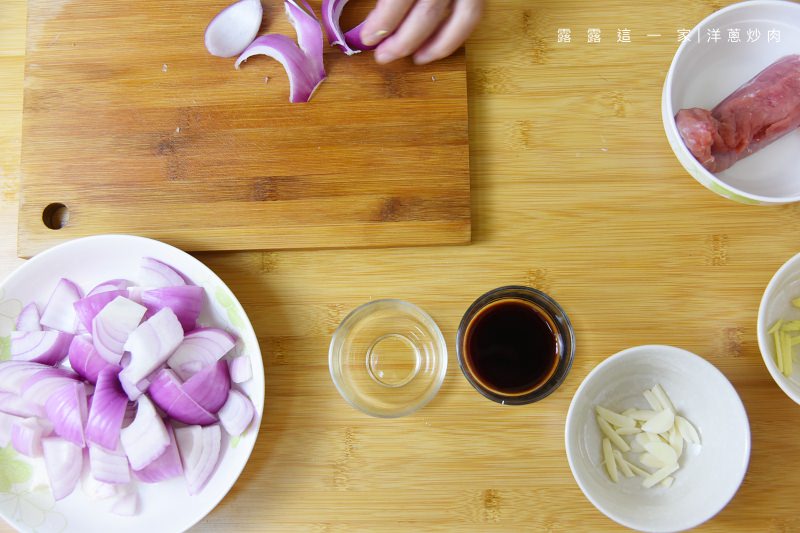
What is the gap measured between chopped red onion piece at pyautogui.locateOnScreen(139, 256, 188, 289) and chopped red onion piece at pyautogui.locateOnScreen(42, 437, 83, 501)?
261 mm

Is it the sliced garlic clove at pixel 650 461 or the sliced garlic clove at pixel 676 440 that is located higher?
the sliced garlic clove at pixel 676 440

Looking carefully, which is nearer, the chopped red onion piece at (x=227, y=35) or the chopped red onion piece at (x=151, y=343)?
the chopped red onion piece at (x=151, y=343)

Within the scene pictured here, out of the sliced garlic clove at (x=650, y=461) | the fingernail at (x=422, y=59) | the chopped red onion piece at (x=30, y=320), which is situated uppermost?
the fingernail at (x=422, y=59)

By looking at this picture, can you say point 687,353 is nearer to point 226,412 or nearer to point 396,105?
point 396,105

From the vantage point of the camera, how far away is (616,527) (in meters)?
1.00

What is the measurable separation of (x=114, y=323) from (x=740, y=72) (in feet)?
3.39

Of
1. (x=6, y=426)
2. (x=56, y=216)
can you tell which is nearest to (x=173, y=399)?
(x=6, y=426)

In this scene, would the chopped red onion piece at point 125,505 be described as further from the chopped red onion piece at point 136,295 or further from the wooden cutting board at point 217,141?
the wooden cutting board at point 217,141

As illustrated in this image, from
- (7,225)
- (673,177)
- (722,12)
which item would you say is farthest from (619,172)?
(7,225)

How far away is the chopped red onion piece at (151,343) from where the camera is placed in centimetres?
93

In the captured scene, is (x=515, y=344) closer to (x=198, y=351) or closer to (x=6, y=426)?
(x=198, y=351)

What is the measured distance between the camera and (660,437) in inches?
38.5

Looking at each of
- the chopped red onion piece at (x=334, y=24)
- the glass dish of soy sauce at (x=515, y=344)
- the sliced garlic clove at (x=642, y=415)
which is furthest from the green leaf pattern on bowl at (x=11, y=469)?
the sliced garlic clove at (x=642, y=415)

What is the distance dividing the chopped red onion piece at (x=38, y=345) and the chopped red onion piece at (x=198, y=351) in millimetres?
171
